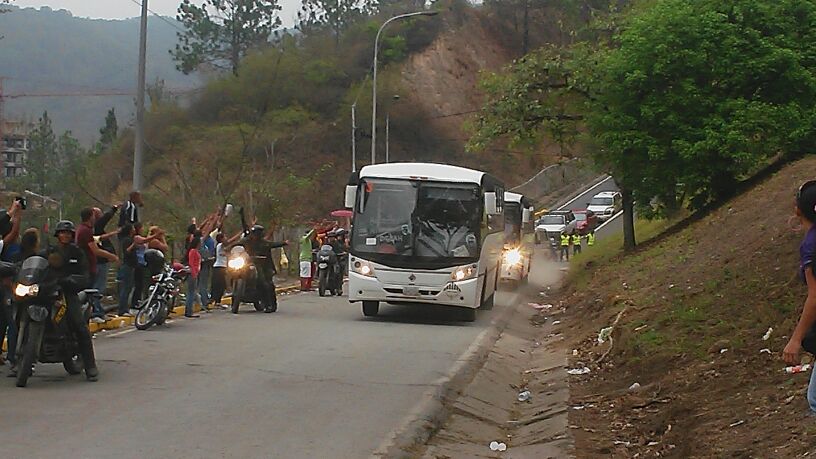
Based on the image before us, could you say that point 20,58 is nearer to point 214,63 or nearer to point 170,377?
point 214,63

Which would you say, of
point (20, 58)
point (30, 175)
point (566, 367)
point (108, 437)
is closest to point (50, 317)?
point (108, 437)

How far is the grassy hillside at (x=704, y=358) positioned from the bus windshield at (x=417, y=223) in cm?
265

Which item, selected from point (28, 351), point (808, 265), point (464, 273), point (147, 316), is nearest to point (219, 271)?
point (147, 316)

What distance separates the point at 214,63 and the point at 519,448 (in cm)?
7968

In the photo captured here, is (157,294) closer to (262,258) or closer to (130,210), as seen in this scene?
(130,210)

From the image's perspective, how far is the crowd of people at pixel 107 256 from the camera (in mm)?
11375

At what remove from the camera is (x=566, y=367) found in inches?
594

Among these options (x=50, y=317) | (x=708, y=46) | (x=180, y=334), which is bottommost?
(x=180, y=334)

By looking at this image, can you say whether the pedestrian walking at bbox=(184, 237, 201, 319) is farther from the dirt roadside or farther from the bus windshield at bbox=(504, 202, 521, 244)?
the bus windshield at bbox=(504, 202, 521, 244)

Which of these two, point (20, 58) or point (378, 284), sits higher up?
point (20, 58)

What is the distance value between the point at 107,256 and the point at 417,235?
334 inches

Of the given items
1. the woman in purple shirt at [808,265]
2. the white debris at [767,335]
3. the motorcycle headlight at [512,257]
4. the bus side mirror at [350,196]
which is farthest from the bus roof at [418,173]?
the woman in purple shirt at [808,265]

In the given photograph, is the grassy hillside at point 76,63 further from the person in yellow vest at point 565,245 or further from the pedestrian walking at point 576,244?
the pedestrian walking at point 576,244

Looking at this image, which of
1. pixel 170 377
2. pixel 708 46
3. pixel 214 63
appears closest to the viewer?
pixel 170 377
